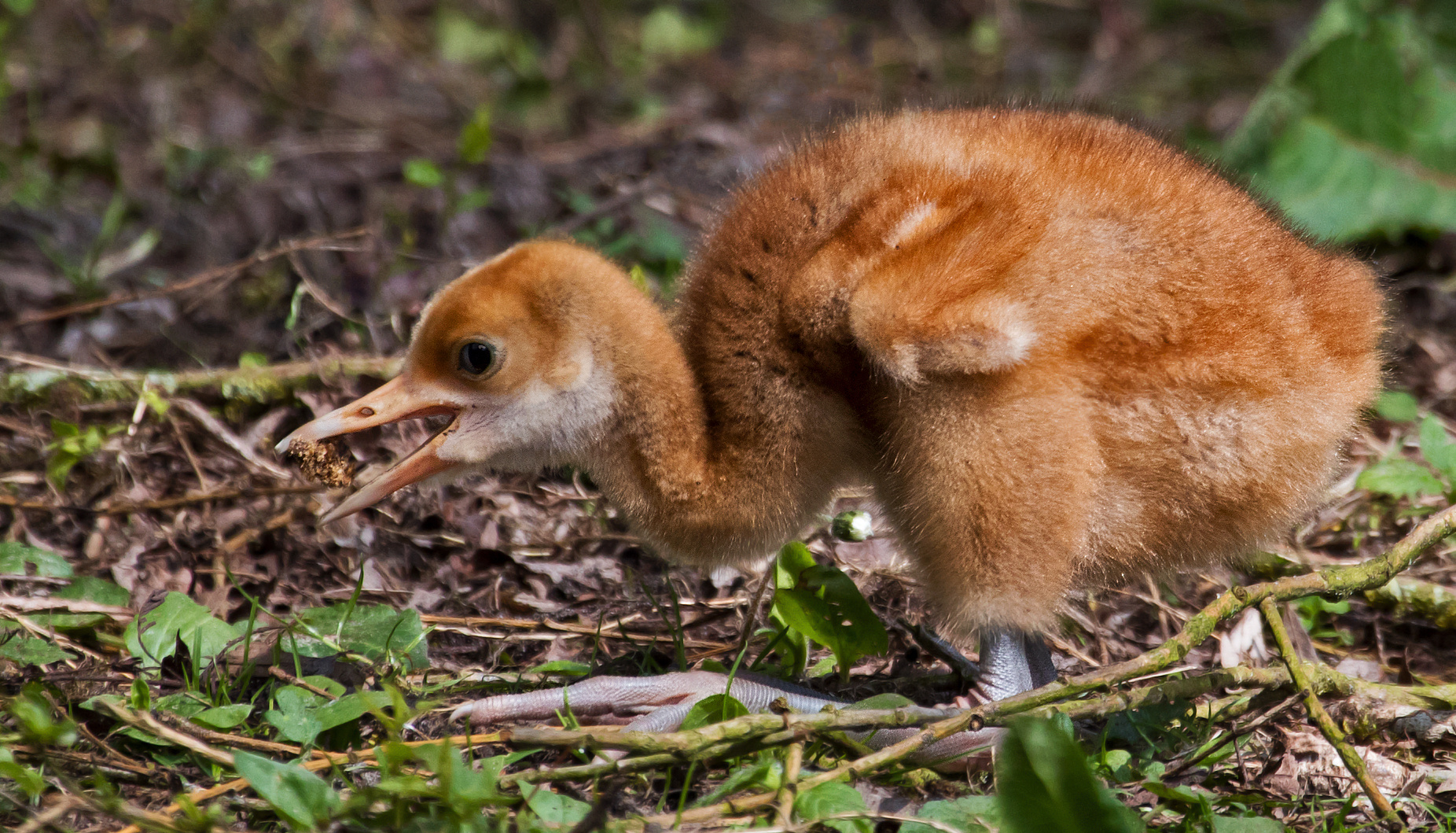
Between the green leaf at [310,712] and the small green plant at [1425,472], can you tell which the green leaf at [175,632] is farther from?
the small green plant at [1425,472]

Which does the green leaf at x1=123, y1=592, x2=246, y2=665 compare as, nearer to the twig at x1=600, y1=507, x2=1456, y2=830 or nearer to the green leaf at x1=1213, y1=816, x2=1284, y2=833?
the twig at x1=600, y1=507, x2=1456, y2=830

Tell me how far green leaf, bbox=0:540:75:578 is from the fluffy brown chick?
70cm

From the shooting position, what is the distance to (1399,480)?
2.86 m

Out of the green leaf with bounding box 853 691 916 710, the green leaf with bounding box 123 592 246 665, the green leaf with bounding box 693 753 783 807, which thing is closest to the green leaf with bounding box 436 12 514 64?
the green leaf with bounding box 123 592 246 665

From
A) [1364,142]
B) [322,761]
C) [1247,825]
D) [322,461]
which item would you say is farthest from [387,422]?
[1364,142]

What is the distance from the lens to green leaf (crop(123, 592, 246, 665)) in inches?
93.4

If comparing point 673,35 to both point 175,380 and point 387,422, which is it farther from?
point 387,422

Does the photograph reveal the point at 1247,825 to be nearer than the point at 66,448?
Yes

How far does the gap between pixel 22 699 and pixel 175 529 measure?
112 cm

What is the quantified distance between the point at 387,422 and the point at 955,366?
1.14 m

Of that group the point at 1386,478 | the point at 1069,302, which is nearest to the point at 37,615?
the point at 1069,302

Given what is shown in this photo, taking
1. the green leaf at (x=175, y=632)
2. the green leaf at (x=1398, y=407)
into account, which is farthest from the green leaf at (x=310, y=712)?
the green leaf at (x=1398, y=407)

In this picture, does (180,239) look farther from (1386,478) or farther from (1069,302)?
(1386,478)

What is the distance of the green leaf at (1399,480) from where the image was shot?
282 centimetres
